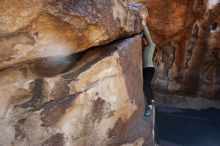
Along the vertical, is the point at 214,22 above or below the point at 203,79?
above

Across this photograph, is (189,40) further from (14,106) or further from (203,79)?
(14,106)

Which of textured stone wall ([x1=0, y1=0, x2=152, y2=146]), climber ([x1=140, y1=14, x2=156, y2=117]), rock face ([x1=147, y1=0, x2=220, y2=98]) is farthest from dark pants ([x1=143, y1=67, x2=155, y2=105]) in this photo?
rock face ([x1=147, y1=0, x2=220, y2=98])

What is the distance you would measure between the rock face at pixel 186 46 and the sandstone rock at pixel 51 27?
322 cm

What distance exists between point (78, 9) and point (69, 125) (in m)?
0.91

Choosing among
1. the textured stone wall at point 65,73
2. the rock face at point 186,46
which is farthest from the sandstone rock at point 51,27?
the rock face at point 186,46

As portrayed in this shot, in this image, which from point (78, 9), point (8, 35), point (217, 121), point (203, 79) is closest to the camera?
point (8, 35)

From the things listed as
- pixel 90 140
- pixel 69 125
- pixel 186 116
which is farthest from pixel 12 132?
pixel 186 116

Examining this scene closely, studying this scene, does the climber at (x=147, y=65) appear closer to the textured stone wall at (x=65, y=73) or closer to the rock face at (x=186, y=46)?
the textured stone wall at (x=65, y=73)

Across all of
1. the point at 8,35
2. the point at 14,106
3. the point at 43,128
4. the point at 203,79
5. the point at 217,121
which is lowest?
the point at 217,121

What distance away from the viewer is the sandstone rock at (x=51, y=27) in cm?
240

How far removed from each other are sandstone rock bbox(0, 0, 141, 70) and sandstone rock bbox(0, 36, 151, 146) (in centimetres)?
15

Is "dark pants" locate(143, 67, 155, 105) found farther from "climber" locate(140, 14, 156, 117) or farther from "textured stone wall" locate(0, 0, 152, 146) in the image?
"textured stone wall" locate(0, 0, 152, 146)

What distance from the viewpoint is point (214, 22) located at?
596 centimetres

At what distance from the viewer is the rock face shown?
5.88m
